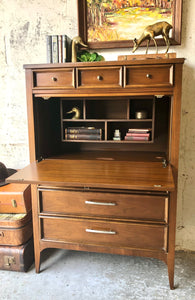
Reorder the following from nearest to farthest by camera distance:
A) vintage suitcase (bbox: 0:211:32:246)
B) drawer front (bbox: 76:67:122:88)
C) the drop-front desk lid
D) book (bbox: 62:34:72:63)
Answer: the drop-front desk lid < drawer front (bbox: 76:67:122:88) < vintage suitcase (bbox: 0:211:32:246) < book (bbox: 62:34:72:63)

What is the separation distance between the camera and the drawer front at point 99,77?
1.77 m

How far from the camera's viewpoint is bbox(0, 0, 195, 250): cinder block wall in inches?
83.7

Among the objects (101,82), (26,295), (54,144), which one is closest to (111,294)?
(26,295)

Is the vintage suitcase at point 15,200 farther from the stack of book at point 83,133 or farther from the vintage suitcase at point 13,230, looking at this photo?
the stack of book at point 83,133

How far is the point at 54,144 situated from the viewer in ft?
7.67

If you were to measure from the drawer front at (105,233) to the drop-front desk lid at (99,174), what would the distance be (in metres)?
0.38

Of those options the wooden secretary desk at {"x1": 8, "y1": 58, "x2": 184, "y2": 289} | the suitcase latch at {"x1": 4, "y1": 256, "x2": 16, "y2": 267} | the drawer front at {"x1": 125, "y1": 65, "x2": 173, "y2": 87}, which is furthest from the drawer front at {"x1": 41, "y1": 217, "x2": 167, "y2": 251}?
the drawer front at {"x1": 125, "y1": 65, "x2": 173, "y2": 87}

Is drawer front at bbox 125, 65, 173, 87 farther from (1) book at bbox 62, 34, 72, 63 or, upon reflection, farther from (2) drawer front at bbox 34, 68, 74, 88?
(1) book at bbox 62, 34, 72, 63

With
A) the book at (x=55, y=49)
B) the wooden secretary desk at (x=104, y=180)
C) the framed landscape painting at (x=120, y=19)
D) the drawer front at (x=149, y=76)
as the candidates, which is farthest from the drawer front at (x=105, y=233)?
the framed landscape painting at (x=120, y=19)

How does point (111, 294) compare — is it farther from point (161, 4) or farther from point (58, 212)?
point (161, 4)

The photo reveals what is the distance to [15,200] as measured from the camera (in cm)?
195

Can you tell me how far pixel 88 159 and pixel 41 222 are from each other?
25.5 inches

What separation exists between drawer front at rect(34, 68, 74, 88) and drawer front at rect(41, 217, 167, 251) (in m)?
1.05

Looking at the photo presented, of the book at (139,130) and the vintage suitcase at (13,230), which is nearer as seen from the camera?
the vintage suitcase at (13,230)
